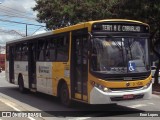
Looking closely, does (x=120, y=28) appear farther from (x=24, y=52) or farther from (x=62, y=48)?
(x=24, y=52)

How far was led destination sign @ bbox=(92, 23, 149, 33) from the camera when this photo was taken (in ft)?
42.4

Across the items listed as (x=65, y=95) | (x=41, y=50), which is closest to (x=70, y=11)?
(x=41, y=50)

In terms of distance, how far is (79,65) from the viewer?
13.8 meters

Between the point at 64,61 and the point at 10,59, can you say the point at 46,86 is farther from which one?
the point at 10,59

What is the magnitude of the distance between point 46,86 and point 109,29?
5098 mm

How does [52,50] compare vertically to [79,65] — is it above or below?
above

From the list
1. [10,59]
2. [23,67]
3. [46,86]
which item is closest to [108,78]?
[46,86]

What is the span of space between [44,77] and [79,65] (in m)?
3.91

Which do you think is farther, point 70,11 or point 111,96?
point 70,11

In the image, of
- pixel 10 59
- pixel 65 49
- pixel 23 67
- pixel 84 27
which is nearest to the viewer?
pixel 84 27

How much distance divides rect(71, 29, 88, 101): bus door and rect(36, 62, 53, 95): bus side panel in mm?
2498

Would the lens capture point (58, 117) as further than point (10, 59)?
No

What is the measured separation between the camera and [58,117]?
41.8 feet

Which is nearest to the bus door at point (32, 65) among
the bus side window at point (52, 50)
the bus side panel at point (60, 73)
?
the bus side window at point (52, 50)
